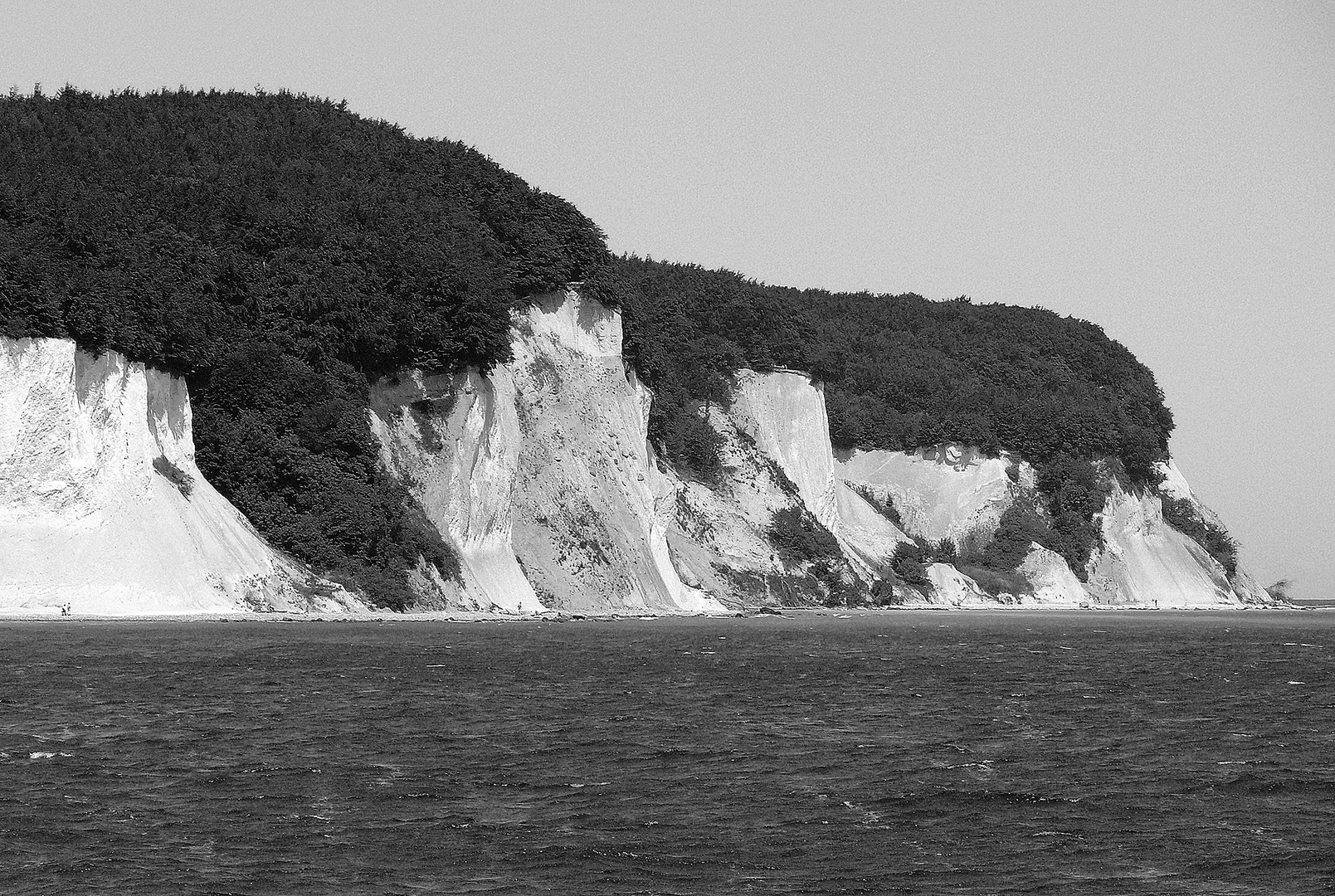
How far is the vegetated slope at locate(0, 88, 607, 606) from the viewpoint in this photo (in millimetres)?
59844

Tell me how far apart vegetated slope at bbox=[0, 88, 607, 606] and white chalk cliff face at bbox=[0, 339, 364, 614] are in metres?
1.34

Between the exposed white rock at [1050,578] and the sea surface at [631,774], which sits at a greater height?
the exposed white rock at [1050,578]

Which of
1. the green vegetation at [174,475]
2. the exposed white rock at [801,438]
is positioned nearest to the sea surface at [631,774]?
the green vegetation at [174,475]

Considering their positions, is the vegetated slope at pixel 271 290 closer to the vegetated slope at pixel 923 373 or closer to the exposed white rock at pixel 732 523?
the vegetated slope at pixel 923 373

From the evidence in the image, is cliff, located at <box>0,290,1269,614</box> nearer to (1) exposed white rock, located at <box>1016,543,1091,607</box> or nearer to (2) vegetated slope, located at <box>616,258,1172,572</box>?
(1) exposed white rock, located at <box>1016,543,1091,607</box>

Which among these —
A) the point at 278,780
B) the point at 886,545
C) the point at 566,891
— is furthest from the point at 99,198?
the point at 886,545

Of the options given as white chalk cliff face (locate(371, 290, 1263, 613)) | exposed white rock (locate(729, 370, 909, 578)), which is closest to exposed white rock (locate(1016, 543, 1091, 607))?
white chalk cliff face (locate(371, 290, 1263, 613))

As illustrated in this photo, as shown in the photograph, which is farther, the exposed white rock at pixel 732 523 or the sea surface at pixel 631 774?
the exposed white rock at pixel 732 523

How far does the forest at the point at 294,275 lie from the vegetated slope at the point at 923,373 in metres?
1.17

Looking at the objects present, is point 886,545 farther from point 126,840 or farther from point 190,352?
→ point 126,840

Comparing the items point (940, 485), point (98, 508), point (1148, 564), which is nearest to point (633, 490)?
point (98, 508)

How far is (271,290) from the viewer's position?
66938 mm

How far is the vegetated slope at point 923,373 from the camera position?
103312 mm

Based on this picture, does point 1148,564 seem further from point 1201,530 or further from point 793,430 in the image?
point 793,430
